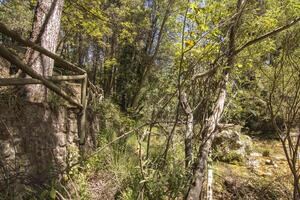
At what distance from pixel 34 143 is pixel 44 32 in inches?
73.2

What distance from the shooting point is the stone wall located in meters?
3.26

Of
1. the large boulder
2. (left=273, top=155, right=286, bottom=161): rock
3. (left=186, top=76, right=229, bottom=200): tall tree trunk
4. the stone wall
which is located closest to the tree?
(left=186, top=76, right=229, bottom=200): tall tree trunk

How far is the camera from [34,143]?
3.68 m

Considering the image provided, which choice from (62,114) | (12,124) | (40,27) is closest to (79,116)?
(62,114)

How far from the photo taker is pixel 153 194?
3.10 meters

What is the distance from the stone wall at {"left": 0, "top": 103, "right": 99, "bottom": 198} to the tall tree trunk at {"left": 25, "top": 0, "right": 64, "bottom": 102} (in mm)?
420

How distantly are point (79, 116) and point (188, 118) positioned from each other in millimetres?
2025

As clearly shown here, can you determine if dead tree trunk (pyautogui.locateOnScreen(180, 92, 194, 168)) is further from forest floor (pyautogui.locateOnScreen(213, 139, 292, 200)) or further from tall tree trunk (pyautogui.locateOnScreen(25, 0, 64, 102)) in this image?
tall tree trunk (pyautogui.locateOnScreen(25, 0, 64, 102))

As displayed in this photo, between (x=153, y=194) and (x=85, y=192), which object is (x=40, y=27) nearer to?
(x=85, y=192)

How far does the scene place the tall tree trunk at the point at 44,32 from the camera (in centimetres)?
422

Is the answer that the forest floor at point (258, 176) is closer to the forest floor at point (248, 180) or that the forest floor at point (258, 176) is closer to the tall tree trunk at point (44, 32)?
the forest floor at point (248, 180)

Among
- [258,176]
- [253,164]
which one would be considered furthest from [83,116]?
[253,164]

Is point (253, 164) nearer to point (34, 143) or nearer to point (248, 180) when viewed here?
point (248, 180)

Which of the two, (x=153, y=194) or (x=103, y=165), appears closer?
(x=153, y=194)
